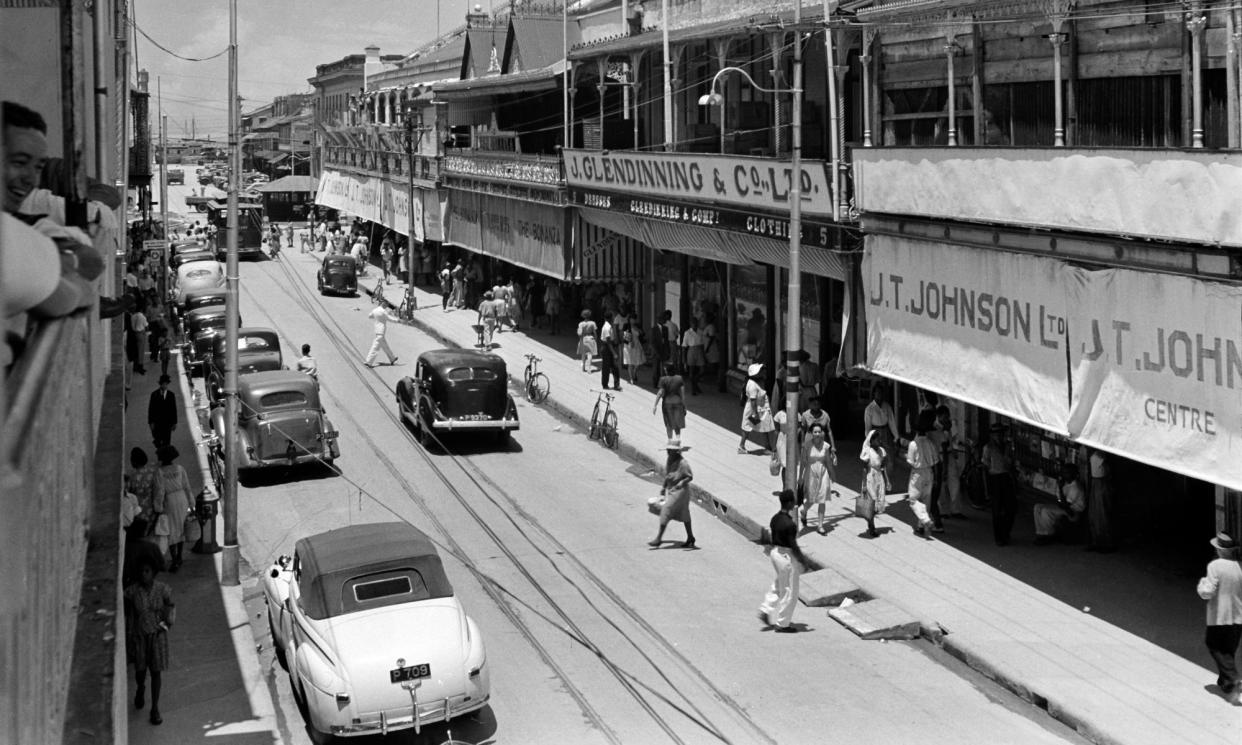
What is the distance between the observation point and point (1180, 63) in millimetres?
15883

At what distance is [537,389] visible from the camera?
3117 centimetres

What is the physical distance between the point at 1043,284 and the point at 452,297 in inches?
1296

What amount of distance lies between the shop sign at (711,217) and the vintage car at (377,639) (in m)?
10.0

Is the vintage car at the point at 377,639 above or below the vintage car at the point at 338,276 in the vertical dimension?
Result: below

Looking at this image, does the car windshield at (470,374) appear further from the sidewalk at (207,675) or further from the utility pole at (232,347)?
the utility pole at (232,347)

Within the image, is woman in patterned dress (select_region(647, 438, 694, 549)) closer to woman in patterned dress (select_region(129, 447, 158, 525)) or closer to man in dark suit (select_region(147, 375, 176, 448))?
woman in patterned dress (select_region(129, 447, 158, 525))

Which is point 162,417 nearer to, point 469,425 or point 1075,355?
point 469,425

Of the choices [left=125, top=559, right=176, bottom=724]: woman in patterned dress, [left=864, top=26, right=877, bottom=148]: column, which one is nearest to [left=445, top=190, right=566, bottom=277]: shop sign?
[left=864, top=26, right=877, bottom=148]: column

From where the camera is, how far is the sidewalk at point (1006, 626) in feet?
42.0

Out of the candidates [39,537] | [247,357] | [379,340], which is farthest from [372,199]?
[39,537]

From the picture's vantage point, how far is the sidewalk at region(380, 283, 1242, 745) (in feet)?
42.0

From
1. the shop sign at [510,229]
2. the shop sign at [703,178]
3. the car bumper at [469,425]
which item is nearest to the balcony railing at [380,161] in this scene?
the shop sign at [510,229]

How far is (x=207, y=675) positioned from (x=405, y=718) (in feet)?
11.1

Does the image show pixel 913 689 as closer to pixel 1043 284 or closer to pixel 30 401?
pixel 1043 284
